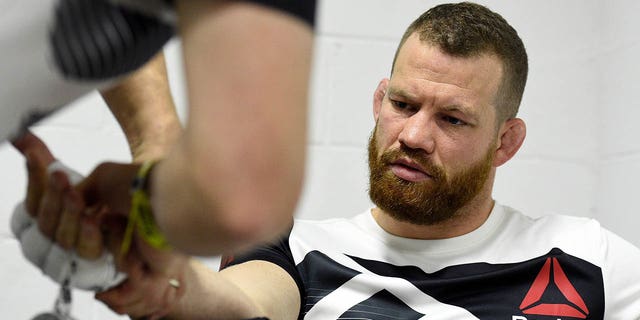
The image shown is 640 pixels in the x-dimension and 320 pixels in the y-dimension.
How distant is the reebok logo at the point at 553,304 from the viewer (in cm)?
140

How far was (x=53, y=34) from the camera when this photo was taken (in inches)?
18.7

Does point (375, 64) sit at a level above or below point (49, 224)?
below

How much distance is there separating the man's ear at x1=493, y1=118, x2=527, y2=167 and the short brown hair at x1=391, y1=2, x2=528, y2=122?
0.08ft

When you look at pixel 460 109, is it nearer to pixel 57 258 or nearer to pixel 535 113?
pixel 535 113

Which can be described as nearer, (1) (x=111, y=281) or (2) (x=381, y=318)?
(1) (x=111, y=281)

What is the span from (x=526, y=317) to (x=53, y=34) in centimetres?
114

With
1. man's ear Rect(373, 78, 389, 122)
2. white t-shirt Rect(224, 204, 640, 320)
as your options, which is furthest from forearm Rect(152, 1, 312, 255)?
man's ear Rect(373, 78, 389, 122)

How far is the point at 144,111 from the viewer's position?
74cm

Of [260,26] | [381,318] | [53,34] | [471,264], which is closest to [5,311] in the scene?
[381,318]

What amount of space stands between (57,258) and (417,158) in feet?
3.26

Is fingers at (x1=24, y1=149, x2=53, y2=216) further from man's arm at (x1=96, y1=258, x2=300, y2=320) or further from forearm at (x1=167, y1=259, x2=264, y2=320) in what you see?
forearm at (x1=167, y1=259, x2=264, y2=320)

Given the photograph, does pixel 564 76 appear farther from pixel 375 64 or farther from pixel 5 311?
pixel 5 311

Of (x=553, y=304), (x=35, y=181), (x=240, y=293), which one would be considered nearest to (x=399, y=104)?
(x=553, y=304)

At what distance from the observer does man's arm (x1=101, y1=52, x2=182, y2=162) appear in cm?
72
